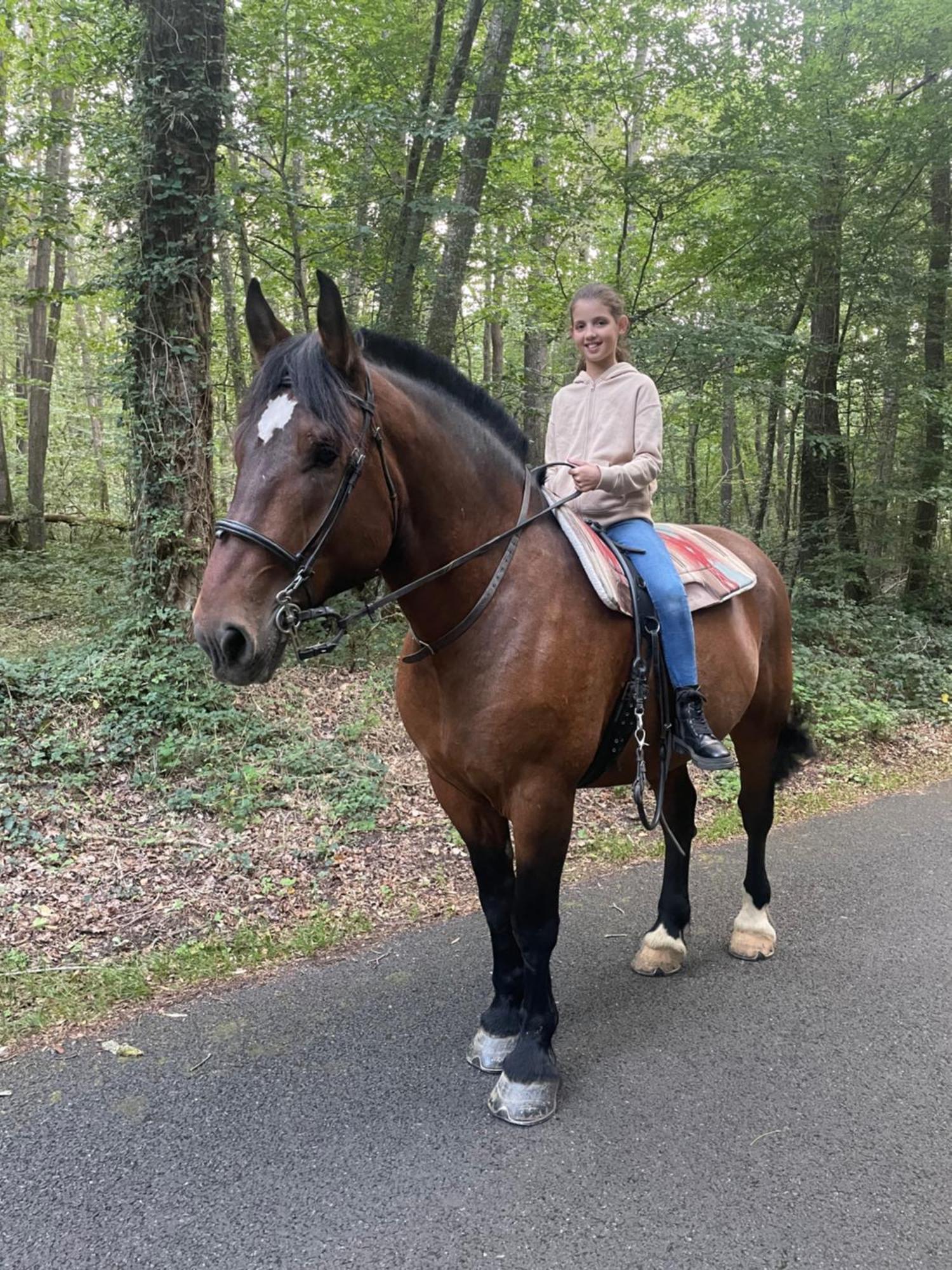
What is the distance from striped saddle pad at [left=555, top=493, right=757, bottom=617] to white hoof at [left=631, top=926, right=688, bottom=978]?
163cm

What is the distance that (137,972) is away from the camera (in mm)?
3270

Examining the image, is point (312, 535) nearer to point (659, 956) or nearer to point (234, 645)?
point (234, 645)

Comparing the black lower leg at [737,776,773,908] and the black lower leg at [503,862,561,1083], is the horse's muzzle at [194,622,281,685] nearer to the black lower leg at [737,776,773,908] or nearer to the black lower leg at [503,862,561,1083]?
the black lower leg at [503,862,561,1083]

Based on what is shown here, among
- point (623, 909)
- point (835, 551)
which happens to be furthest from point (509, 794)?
point (835, 551)

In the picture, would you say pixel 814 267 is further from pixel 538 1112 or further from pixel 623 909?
pixel 538 1112

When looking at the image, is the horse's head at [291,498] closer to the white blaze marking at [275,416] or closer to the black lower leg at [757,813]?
the white blaze marking at [275,416]

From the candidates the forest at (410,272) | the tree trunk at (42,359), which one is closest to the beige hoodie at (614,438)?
the forest at (410,272)

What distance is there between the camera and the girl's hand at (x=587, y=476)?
254 cm

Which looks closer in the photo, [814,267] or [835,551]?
[814,267]

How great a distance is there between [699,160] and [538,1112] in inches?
341

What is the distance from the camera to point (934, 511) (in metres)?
10.9

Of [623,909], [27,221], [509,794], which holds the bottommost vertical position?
[623,909]

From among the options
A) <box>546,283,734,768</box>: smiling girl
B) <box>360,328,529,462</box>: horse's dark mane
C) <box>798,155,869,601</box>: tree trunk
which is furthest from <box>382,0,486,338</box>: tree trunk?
<box>360,328,529,462</box>: horse's dark mane

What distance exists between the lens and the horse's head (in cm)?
178
